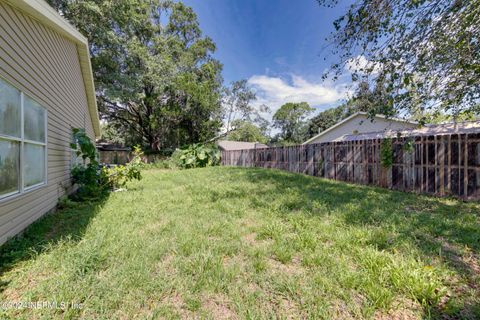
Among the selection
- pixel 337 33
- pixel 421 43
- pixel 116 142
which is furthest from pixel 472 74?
pixel 116 142

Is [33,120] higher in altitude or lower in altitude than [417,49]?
lower

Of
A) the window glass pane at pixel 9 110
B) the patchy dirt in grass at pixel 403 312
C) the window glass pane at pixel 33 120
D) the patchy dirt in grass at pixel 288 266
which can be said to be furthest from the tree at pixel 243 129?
the patchy dirt in grass at pixel 403 312

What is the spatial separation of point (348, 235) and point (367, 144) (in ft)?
17.8

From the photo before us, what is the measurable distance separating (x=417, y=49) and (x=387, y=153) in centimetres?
302

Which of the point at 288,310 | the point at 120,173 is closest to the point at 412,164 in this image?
the point at 288,310

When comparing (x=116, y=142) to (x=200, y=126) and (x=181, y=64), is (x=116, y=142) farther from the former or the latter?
(x=181, y=64)

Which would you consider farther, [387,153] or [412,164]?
[387,153]

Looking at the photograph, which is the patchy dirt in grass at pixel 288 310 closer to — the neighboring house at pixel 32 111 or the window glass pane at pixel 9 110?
the neighboring house at pixel 32 111

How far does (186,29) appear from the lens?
19.8 meters

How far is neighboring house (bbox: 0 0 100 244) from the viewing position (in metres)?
2.61

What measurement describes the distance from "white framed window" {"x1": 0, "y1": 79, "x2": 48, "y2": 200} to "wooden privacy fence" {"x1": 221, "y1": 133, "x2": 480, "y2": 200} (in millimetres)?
7458

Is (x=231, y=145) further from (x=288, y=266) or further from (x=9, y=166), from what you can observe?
(x=288, y=266)

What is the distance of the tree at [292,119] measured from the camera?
4269 cm

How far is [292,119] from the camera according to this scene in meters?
43.8
